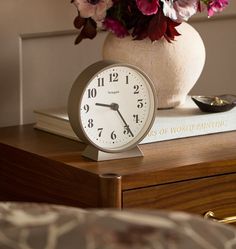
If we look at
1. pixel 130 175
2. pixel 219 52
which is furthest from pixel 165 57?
pixel 219 52

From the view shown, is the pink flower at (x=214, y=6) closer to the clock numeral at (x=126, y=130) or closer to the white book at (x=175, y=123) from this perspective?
the white book at (x=175, y=123)

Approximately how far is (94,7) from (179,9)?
14 centimetres

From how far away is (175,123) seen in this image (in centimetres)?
134

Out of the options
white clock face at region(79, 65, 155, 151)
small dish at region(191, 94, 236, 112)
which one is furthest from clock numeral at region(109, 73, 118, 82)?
small dish at region(191, 94, 236, 112)

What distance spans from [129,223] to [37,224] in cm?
5

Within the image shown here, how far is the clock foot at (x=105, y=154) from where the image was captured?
121cm

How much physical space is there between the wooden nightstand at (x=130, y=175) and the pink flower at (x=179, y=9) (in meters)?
0.21

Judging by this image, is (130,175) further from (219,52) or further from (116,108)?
(219,52)

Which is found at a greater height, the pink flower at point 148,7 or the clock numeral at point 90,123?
the pink flower at point 148,7

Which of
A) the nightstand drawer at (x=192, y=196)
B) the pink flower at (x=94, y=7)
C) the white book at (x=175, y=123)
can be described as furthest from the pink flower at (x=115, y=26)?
the nightstand drawer at (x=192, y=196)

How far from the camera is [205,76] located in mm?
1876

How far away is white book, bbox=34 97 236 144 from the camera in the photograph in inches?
52.5

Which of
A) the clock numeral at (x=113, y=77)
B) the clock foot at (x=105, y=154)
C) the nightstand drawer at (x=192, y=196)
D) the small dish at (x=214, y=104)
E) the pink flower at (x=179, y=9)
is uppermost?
the pink flower at (x=179, y=9)

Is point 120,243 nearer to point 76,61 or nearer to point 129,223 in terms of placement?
point 129,223
